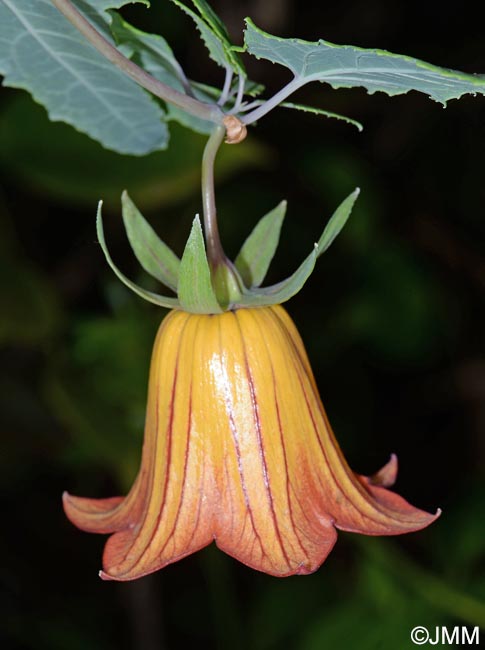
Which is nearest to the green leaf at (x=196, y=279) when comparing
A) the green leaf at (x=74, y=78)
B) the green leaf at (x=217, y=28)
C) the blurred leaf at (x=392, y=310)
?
the green leaf at (x=217, y=28)

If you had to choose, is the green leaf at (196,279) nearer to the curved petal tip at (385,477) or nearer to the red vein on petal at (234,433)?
the red vein on petal at (234,433)

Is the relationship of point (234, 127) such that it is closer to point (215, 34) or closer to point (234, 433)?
point (215, 34)

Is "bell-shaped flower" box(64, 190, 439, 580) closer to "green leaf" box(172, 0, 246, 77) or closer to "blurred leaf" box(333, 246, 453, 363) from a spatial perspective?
"green leaf" box(172, 0, 246, 77)

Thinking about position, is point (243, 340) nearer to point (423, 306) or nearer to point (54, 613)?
point (423, 306)

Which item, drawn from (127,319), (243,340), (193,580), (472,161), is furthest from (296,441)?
(472,161)

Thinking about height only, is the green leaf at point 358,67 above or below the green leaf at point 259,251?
above

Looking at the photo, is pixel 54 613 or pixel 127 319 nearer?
pixel 127 319
